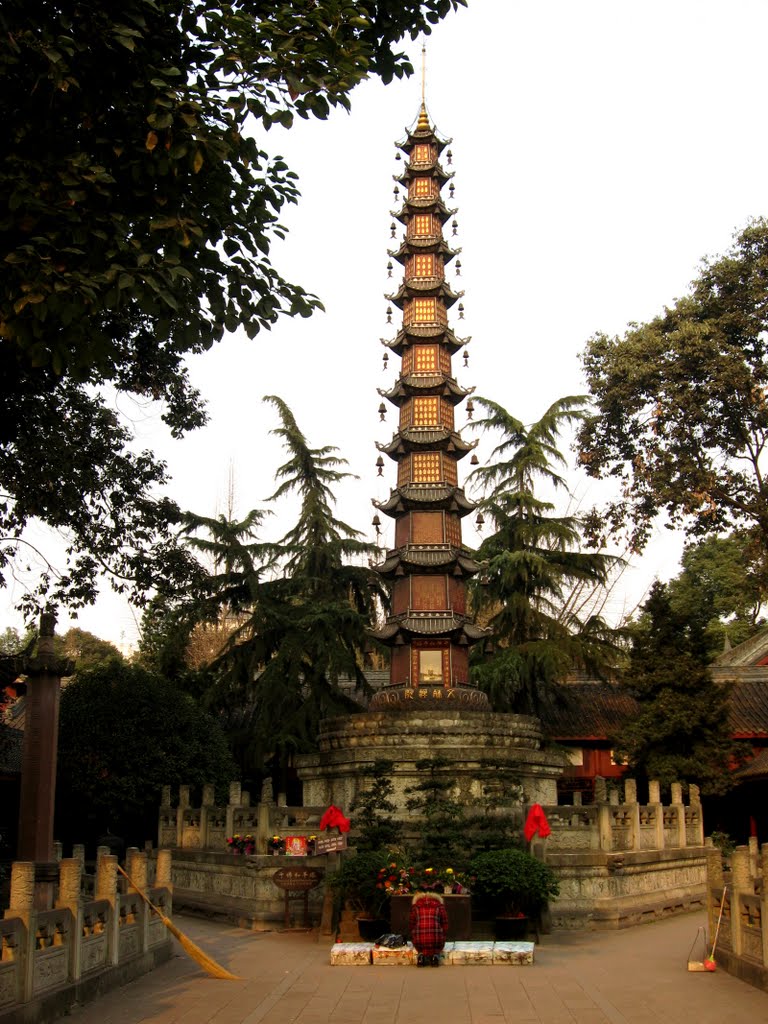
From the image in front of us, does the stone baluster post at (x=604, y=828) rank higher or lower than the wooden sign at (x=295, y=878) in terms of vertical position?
higher

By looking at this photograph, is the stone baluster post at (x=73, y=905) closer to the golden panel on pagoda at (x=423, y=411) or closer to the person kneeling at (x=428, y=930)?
the person kneeling at (x=428, y=930)

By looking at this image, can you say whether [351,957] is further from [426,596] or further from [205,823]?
[426,596]

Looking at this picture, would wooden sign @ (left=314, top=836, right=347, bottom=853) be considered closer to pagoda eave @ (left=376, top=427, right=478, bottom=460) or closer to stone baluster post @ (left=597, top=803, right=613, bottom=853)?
stone baluster post @ (left=597, top=803, right=613, bottom=853)

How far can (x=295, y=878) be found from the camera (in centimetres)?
1667

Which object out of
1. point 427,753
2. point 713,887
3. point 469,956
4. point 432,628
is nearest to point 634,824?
point 427,753

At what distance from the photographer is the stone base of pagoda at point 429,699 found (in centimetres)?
2433

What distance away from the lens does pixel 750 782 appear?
87.4 feet

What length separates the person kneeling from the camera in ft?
41.4

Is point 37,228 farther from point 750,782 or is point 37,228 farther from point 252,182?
point 750,782

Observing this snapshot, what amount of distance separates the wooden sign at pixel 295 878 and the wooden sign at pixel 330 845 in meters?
0.36

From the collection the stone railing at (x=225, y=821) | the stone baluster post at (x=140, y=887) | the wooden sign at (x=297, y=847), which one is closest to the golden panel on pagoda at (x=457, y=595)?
the stone railing at (x=225, y=821)

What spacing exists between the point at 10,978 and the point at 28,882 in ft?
2.80

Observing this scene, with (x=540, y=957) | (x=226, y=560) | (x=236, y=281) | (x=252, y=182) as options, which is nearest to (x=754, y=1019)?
(x=540, y=957)

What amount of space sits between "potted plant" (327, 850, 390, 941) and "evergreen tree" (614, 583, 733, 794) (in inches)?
450
